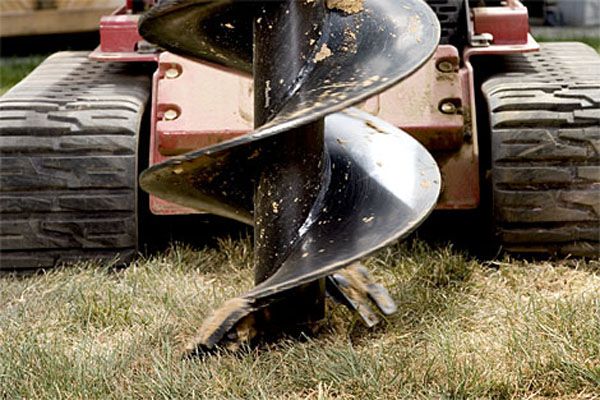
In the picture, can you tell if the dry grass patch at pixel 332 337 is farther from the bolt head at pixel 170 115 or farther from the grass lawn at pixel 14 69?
the grass lawn at pixel 14 69

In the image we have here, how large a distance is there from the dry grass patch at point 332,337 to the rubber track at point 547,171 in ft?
0.29

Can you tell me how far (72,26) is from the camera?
7766mm

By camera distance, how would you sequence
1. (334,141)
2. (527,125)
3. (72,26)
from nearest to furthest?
(334,141) < (527,125) < (72,26)

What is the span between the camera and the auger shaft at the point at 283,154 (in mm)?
2541

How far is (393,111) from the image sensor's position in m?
3.33

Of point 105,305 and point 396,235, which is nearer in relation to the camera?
point 396,235

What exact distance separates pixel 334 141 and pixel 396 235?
1.61 ft

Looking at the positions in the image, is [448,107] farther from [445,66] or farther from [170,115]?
[170,115]

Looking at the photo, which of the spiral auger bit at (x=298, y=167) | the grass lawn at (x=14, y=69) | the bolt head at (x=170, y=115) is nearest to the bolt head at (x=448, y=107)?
the spiral auger bit at (x=298, y=167)

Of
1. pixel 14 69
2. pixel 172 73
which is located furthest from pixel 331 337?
pixel 14 69

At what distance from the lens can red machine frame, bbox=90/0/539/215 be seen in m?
3.31

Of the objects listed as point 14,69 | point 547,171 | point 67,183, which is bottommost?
point 14,69

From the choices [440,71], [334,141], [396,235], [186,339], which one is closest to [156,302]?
[186,339]

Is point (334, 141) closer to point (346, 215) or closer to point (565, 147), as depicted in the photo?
point (346, 215)
